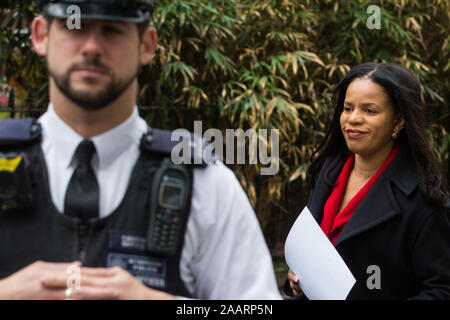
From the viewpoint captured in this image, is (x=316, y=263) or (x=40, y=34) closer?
(x=40, y=34)

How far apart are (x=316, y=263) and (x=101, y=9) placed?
111cm

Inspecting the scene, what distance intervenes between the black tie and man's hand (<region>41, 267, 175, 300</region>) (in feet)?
0.44

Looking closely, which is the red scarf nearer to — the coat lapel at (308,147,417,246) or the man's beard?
the coat lapel at (308,147,417,246)

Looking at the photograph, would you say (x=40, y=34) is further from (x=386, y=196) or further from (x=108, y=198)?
(x=386, y=196)

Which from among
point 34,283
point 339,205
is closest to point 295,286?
point 339,205

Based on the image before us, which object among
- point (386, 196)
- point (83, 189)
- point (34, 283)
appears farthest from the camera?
point (386, 196)

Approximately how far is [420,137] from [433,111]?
16.0 ft

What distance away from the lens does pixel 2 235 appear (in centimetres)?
128

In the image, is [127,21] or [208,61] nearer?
[127,21]

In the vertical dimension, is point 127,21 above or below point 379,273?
above

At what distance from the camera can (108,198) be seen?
4.37 feet
